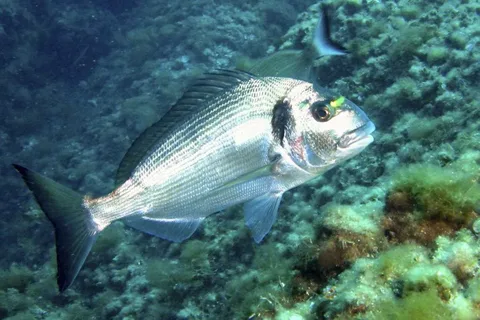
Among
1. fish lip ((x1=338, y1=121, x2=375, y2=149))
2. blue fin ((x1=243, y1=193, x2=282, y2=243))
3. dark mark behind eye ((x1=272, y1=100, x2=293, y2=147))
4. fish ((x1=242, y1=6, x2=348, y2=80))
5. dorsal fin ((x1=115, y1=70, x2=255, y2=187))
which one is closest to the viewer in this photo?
fish lip ((x1=338, y1=121, x2=375, y2=149))

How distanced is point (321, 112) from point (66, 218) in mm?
1894

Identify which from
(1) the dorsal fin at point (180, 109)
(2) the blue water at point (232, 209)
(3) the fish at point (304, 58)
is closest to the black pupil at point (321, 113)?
(1) the dorsal fin at point (180, 109)

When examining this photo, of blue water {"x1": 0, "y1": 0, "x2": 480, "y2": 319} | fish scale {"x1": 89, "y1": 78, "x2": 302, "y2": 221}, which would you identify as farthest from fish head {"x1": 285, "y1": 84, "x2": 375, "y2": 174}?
blue water {"x1": 0, "y1": 0, "x2": 480, "y2": 319}

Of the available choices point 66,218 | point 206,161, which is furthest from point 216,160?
point 66,218

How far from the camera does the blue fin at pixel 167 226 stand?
261cm

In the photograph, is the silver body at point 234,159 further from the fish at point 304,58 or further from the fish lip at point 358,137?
the fish at point 304,58

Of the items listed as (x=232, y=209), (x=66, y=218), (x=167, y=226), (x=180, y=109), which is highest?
(x=180, y=109)

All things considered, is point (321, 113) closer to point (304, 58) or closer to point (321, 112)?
point (321, 112)

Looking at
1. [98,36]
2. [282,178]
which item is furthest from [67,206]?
[98,36]

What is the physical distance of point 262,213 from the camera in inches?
98.0

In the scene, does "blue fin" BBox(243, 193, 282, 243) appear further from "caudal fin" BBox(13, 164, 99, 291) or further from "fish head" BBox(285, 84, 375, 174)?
"caudal fin" BBox(13, 164, 99, 291)

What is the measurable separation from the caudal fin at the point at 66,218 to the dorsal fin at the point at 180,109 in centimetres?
33

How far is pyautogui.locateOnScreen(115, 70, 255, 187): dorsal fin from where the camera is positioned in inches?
101

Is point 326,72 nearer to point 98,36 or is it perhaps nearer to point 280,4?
point 280,4
